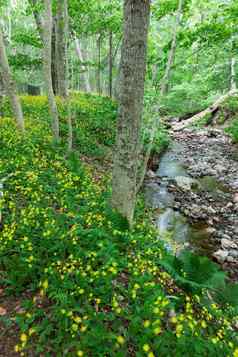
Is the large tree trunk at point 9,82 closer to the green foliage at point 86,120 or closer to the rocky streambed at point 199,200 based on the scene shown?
the green foliage at point 86,120

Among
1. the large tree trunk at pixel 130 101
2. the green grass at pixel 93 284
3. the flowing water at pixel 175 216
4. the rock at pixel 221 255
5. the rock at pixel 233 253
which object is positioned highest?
the large tree trunk at pixel 130 101

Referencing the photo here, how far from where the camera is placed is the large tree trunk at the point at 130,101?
3.16 m

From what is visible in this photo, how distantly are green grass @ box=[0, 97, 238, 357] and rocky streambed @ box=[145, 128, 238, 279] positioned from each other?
66.4 inches

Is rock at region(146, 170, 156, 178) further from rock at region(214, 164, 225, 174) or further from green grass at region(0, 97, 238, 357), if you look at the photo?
green grass at region(0, 97, 238, 357)

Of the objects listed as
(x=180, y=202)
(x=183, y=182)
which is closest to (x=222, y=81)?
(x=183, y=182)

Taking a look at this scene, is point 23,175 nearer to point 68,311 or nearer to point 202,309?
point 68,311

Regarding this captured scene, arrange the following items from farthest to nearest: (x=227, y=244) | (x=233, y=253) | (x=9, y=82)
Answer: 1. (x=9, y=82)
2. (x=227, y=244)
3. (x=233, y=253)

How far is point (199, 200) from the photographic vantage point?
797 centimetres

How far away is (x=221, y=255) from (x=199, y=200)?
2.80 meters

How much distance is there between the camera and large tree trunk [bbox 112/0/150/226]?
3.16 m

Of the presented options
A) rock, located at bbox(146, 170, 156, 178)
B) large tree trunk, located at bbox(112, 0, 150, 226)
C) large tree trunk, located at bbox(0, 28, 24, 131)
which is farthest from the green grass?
rock, located at bbox(146, 170, 156, 178)

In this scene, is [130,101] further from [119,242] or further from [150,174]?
[150,174]

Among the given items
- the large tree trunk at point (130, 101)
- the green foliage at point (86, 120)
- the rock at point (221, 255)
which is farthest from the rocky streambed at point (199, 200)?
the green foliage at point (86, 120)

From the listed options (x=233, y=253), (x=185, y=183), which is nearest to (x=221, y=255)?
(x=233, y=253)
